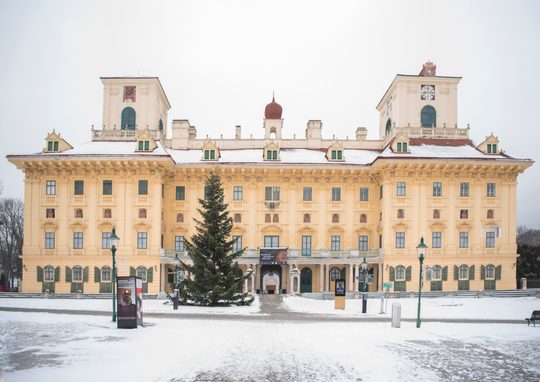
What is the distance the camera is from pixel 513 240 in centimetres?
5631

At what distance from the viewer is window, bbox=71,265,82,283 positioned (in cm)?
5431

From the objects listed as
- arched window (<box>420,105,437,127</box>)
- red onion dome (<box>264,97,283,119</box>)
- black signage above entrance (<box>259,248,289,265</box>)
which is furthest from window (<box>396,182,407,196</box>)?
red onion dome (<box>264,97,283,119</box>)

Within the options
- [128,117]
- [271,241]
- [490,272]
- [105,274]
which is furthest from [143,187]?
[490,272]

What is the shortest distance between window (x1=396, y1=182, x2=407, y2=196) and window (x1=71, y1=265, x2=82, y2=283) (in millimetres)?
32035

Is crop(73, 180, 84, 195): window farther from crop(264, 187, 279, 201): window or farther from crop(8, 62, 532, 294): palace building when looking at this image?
crop(264, 187, 279, 201): window

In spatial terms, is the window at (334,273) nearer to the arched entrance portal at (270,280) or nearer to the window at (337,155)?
the arched entrance portal at (270,280)

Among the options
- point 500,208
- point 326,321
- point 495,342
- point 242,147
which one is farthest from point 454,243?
point 495,342

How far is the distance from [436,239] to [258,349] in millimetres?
40167

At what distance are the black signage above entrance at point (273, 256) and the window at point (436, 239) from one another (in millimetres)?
14718

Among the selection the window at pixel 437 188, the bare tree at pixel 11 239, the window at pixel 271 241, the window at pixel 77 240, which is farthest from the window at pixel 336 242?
the bare tree at pixel 11 239

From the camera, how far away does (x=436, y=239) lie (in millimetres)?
55969

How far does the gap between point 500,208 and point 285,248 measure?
22071mm

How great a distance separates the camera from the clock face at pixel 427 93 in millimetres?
62938

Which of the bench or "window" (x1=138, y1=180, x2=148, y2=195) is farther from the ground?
"window" (x1=138, y1=180, x2=148, y2=195)
